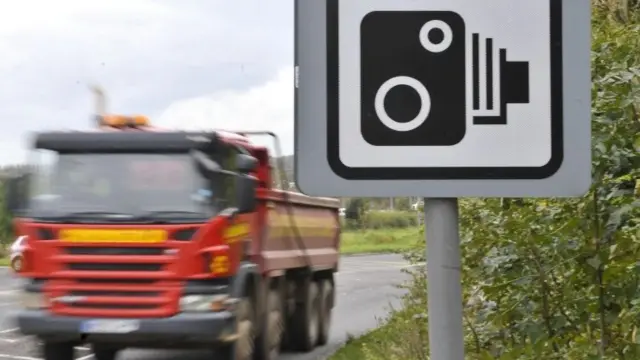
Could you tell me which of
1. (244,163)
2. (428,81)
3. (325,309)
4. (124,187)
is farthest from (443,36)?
(325,309)

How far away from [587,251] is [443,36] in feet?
6.29

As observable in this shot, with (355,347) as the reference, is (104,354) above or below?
above

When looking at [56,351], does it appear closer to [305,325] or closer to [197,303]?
[197,303]

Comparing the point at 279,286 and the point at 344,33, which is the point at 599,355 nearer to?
the point at 344,33

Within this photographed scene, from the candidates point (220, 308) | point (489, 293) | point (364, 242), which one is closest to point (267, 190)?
point (220, 308)

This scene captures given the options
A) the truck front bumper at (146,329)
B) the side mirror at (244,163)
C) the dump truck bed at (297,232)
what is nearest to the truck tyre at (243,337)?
the truck front bumper at (146,329)

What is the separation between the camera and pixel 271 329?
38.7ft

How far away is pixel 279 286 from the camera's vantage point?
12391 mm

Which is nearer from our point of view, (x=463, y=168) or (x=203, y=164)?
(x=463, y=168)

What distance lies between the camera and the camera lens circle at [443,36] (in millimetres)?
2059

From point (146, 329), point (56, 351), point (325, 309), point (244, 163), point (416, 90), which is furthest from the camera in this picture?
point (325, 309)

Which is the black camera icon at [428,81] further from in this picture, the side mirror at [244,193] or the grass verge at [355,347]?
the grass verge at [355,347]

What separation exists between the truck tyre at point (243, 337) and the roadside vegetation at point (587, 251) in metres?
6.07

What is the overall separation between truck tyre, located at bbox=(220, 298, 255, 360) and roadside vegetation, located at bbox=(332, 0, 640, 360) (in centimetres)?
607
